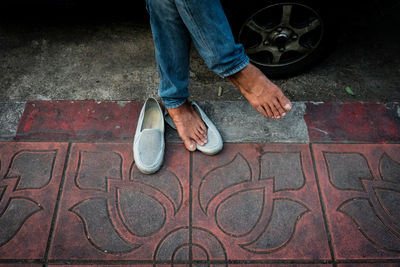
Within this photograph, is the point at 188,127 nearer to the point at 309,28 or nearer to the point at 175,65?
the point at 175,65

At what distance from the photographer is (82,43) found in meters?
2.38

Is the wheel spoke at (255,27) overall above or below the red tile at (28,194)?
above

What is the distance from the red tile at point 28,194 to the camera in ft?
4.95

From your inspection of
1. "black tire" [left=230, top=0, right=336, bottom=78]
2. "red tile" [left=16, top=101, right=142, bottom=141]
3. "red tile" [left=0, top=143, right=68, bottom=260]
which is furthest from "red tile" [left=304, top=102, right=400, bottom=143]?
"red tile" [left=0, top=143, right=68, bottom=260]

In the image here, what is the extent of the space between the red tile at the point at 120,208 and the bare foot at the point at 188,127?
0.08 m

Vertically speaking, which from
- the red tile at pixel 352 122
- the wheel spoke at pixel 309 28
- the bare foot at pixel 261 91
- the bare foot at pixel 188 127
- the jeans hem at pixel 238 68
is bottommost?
the red tile at pixel 352 122

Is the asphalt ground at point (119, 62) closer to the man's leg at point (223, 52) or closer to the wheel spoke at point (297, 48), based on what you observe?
the wheel spoke at point (297, 48)

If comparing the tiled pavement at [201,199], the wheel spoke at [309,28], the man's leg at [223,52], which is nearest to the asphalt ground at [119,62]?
the tiled pavement at [201,199]

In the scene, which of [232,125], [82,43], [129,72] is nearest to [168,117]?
[232,125]

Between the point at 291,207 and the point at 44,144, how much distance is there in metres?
1.50

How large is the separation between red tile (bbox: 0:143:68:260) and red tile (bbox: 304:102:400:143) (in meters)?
1.58

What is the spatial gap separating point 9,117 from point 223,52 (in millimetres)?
1483

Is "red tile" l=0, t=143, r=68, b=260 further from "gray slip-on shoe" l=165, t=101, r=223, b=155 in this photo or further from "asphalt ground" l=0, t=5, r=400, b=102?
"gray slip-on shoe" l=165, t=101, r=223, b=155

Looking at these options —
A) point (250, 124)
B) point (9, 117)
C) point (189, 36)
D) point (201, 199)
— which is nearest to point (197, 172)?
point (201, 199)
